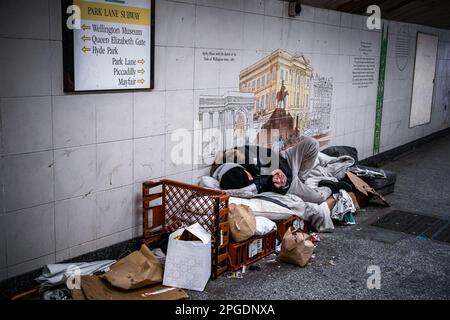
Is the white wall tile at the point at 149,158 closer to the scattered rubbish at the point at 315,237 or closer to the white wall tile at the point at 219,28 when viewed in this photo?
the white wall tile at the point at 219,28

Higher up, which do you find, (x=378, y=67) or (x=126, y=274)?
(x=378, y=67)

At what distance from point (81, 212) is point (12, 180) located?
0.68 m

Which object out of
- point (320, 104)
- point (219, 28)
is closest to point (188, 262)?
point (219, 28)

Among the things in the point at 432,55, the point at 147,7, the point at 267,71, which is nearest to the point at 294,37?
the point at 267,71

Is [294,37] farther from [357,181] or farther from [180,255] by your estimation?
[180,255]

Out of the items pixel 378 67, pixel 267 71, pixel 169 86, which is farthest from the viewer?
pixel 378 67

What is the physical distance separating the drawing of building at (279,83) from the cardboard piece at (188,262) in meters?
2.25

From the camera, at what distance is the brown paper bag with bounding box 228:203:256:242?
4254mm

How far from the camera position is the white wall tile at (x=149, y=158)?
177 inches

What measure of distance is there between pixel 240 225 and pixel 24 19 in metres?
2.27

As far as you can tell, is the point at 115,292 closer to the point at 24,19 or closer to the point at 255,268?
the point at 255,268

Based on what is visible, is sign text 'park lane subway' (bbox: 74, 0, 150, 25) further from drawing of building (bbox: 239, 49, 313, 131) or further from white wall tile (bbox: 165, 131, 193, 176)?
drawing of building (bbox: 239, 49, 313, 131)

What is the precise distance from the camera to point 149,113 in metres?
4.52
